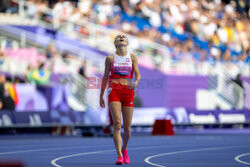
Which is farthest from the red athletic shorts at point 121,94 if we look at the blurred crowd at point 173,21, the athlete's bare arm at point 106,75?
the blurred crowd at point 173,21

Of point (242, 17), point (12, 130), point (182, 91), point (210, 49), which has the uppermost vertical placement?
point (242, 17)

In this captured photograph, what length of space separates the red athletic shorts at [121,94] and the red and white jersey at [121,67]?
0.17 metres

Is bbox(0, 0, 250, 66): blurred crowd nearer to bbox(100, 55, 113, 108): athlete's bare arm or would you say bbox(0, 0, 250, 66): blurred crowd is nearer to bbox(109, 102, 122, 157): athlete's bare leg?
bbox(100, 55, 113, 108): athlete's bare arm

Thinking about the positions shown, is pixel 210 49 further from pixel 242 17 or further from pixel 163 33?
pixel 242 17

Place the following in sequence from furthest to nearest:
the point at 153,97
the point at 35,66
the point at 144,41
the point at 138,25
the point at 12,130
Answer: the point at 138,25 < the point at 144,41 < the point at 153,97 < the point at 35,66 < the point at 12,130

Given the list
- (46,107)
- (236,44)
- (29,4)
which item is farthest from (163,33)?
(46,107)

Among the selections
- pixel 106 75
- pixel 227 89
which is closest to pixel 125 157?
pixel 106 75

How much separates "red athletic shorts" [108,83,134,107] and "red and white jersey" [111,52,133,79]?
0.17 metres

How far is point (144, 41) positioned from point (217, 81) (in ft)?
14.5

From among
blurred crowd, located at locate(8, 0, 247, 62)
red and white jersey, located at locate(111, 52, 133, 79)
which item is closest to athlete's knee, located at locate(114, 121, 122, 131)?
red and white jersey, located at locate(111, 52, 133, 79)

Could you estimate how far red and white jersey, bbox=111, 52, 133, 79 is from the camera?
8.99 m

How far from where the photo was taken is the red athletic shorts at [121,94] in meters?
8.91

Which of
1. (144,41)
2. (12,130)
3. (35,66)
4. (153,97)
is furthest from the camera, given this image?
(144,41)

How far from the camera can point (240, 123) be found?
85.9 feet
